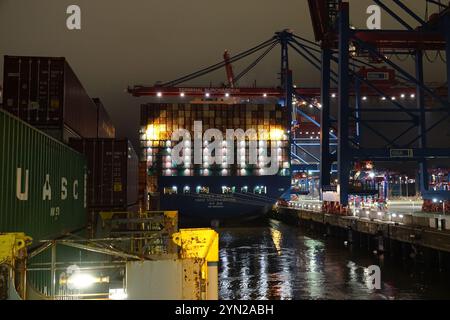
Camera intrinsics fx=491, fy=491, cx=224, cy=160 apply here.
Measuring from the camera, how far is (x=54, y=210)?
15.4 meters

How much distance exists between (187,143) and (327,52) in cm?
2022

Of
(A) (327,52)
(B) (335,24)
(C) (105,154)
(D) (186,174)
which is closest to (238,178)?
(D) (186,174)

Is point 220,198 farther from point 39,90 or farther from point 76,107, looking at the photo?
point 39,90

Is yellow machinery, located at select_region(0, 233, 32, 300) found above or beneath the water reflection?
above

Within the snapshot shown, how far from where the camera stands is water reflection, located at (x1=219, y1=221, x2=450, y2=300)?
17.8 meters

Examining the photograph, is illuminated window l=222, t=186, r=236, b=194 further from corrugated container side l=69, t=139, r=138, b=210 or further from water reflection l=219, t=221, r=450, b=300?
corrugated container side l=69, t=139, r=138, b=210

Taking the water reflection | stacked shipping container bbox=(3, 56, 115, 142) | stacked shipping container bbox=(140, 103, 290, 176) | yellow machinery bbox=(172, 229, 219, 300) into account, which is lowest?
the water reflection

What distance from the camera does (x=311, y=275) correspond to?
22.0 metres

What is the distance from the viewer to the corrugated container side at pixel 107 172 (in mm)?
21906

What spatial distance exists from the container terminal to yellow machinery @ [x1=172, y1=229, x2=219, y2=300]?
0.03 meters

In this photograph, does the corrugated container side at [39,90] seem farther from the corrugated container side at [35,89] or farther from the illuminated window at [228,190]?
the illuminated window at [228,190]

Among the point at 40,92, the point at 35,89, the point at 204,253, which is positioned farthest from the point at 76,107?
the point at 204,253

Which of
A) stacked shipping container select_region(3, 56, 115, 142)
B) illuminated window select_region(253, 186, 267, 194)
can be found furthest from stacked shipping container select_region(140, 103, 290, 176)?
stacked shipping container select_region(3, 56, 115, 142)

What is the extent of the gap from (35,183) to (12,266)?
6.78 metres
